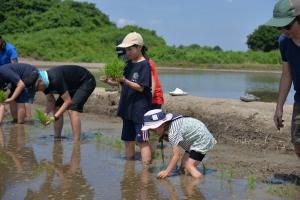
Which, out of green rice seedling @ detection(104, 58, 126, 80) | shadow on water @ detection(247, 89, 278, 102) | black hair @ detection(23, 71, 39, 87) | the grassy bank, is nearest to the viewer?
black hair @ detection(23, 71, 39, 87)

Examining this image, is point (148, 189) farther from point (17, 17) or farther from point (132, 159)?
point (17, 17)

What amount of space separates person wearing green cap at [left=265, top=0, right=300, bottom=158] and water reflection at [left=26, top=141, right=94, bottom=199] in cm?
188

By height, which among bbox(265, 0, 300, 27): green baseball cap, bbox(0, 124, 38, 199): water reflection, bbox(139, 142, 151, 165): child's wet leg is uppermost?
bbox(265, 0, 300, 27): green baseball cap

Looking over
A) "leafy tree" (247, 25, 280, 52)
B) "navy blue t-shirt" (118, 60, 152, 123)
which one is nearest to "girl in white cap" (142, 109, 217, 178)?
"navy blue t-shirt" (118, 60, 152, 123)

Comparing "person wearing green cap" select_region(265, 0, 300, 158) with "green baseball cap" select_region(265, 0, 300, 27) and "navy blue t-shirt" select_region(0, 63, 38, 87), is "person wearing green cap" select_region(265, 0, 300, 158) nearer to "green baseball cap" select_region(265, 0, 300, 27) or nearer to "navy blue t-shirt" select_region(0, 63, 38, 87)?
"green baseball cap" select_region(265, 0, 300, 27)

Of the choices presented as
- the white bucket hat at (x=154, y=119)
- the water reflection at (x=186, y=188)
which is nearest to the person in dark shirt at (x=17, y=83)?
the white bucket hat at (x=154, y=119)

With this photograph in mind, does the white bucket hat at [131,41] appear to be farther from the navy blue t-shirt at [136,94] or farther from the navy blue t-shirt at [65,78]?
Result: the navy blue t-shirt at [65,78]

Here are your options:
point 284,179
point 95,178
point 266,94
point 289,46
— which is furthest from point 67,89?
point 266,94

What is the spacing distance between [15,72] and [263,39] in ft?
141

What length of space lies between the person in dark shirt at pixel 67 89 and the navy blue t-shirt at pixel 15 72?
92 centimetres

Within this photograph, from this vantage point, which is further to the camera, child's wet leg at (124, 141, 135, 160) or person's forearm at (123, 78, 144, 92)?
child's wet leg at (124, 141, 135, 160)

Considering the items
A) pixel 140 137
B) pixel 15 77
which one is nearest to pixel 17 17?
pixel 15 77

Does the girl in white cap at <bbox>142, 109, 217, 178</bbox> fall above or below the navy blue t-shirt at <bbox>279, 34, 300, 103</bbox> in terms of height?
below

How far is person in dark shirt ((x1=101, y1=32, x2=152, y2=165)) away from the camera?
6002 mm
